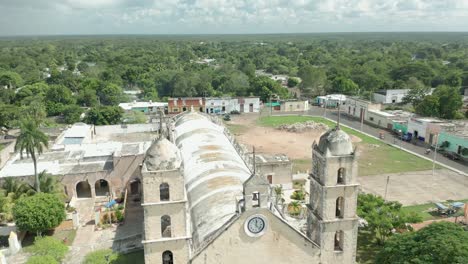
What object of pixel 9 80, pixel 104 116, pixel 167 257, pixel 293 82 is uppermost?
pixel 9 80

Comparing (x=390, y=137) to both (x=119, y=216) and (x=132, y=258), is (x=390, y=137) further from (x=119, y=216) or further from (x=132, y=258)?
(x=132, y=258)

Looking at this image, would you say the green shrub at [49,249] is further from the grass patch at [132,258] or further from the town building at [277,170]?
the town building at [277,170]

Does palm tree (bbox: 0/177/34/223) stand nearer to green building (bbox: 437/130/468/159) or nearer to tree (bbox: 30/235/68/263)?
tree (bbox: 30/235/68/263)

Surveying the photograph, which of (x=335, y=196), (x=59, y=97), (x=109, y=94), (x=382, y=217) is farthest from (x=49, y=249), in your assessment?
(x=109, y=94)

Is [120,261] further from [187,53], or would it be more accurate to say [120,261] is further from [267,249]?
[187,53]

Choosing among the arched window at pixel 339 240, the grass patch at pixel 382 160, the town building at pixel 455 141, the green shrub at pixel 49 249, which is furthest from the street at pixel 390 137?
the green shrub at pixel 49 249

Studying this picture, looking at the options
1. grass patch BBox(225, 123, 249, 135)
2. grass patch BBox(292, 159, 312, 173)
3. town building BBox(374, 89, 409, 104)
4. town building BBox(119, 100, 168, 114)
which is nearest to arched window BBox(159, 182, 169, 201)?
grass patch BBox(292, 159, 312, 173)
